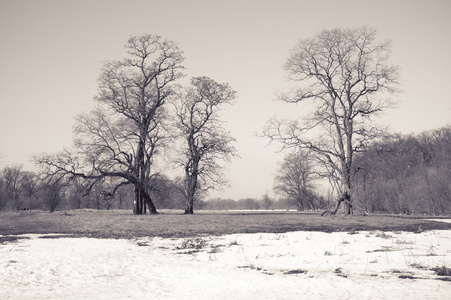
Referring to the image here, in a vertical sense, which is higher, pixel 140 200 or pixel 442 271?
pixel 140 200

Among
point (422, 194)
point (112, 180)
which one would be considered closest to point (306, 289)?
point (112, 180)

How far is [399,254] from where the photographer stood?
7.30 metres

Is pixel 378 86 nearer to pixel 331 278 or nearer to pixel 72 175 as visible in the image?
pixel 331 278

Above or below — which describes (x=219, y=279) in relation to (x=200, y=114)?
below

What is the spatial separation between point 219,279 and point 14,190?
7348cm

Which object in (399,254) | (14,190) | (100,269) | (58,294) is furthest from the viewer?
(14,190)

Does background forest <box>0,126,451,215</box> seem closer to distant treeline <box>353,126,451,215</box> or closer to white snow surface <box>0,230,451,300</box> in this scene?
distant treeline <box>353,126,451,215</box>

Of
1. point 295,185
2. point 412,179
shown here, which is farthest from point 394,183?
point 295,185

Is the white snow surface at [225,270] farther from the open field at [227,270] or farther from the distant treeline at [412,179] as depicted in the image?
the distant treeline at [412,179]

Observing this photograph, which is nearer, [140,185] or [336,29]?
[336,29]

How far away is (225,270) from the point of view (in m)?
6.23

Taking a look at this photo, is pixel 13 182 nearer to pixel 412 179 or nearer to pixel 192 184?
pixel 192 184

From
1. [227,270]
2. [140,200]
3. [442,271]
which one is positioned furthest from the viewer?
[140,200]

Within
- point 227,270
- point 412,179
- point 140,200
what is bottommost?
point 227,270
